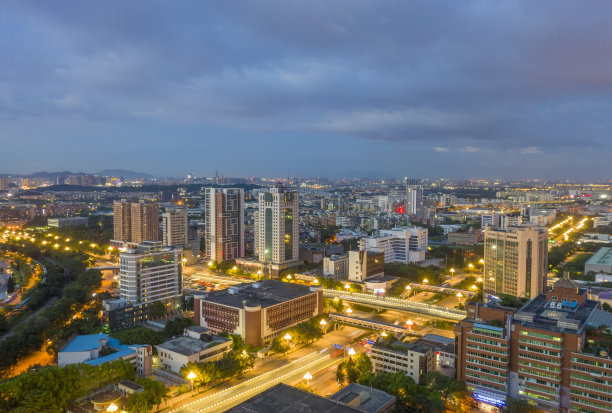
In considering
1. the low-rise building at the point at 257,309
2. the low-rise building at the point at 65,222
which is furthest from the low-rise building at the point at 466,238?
the low-rise building at the point at 65,222

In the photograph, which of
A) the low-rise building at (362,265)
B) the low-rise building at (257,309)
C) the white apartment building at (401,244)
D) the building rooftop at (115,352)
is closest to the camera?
the building rooftop at (115,352)

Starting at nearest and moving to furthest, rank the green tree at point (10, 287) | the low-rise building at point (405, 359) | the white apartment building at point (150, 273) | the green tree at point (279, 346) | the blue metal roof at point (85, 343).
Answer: the low-rise building at point (405, 359) < the blue metal roof at point (85, 343) < the green tree at point (279, 346) < the white apartment building at point (150, 273) < the green tree at point (10, 287)

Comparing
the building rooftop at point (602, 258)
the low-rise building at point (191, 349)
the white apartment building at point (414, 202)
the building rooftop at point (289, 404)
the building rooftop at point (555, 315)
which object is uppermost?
the white apartment building at point (414, 202)

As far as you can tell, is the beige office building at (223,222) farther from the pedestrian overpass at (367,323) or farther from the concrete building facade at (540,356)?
the concrete building facade at (540,356)

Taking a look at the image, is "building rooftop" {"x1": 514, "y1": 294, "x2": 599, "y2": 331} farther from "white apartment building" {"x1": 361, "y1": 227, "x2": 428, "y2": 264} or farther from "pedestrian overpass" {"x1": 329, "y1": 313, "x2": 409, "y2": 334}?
"white apartment building" {"x1": 361, "y1": 227, "x2": 428, "y2": 264}

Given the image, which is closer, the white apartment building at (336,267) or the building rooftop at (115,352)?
the building rooftop at (115,352)

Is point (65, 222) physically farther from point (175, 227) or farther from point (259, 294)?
point (259, 294)

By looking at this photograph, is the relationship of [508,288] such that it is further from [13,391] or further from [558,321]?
[13,391]
